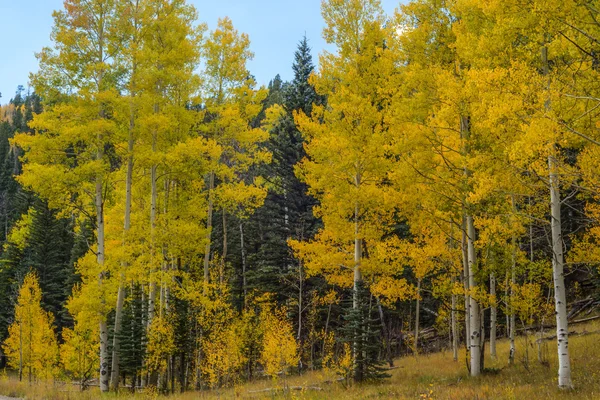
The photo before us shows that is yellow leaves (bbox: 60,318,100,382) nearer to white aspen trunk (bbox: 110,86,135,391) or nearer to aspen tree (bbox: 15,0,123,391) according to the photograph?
white aspen trunk (bbox: 110,86,135,391)

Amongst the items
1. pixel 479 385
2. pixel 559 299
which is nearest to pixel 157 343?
pixel 479 385

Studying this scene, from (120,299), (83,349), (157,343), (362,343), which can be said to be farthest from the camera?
(83,349)

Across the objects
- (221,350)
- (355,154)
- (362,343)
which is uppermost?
(355,154)

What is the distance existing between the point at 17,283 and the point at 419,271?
4094cm

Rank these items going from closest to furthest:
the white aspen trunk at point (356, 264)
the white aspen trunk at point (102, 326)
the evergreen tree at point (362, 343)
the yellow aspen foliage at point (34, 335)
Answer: the evergreen tree at point (362, 343) → the white aspen trunk at point (356, 264) → the white aspen trunk at point (102, 326) → the yellow aspen foliage at point (34, 335)

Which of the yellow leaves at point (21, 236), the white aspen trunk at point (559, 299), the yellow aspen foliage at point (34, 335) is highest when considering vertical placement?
the yellow leaves at point (21, 236)

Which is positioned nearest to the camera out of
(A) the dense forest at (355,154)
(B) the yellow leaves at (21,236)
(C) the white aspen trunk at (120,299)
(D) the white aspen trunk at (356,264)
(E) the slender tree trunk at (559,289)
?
(E) the slender tree trunk at (559,289)

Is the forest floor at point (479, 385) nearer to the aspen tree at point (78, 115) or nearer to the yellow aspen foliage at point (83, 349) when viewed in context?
the aspen tree at point (78, 115)

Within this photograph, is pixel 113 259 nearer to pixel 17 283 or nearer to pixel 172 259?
pixel 172 259

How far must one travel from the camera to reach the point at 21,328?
101ft

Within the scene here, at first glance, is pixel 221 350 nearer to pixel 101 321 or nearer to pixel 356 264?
pixel 101 321

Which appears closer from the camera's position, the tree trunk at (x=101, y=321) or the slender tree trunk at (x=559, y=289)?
the slender tree trunk at (x=559, y=289)

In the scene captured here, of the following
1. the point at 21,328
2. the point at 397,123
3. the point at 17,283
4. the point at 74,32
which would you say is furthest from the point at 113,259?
the point at 17,283

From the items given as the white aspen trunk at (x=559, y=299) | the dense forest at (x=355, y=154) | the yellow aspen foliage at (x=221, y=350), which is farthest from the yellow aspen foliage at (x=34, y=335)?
the white aspen trunk at (x=559, y=299)
